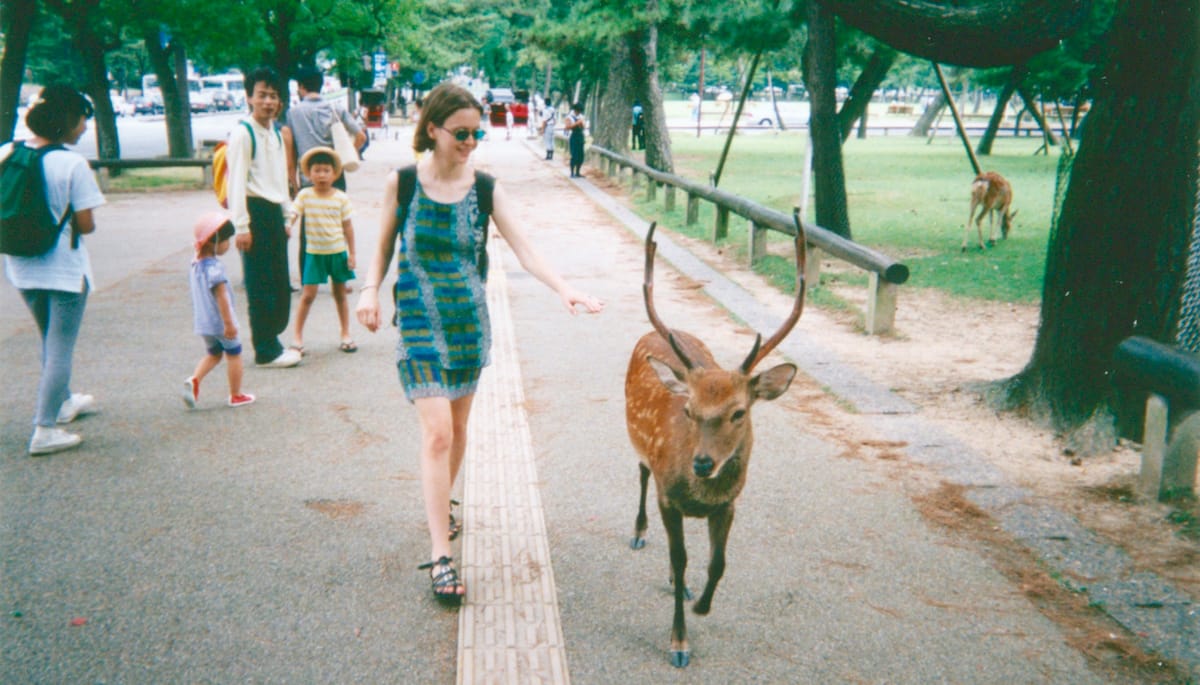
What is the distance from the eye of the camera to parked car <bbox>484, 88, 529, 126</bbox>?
5209 centimetres

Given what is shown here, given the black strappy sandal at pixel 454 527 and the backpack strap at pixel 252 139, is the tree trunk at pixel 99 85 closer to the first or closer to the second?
the backpack strap at pixel 252 139

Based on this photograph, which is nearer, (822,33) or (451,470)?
(451,470)

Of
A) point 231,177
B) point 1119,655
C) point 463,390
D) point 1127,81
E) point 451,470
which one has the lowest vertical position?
point 1119,655

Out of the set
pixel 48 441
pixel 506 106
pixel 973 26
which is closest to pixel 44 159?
pixel 48 441

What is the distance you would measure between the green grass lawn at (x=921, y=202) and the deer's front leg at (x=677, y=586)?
8.00m

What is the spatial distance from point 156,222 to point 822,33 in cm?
1045

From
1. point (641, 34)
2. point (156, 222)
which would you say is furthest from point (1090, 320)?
point (641, 34)

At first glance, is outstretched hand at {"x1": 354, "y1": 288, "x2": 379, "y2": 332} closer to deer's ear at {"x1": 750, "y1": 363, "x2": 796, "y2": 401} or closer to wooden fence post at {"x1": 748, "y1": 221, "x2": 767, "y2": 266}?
deer's ear at {"x1": 750, "y1": 363, "x2": 796, "y2": 401}

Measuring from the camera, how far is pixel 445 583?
3.96 metres

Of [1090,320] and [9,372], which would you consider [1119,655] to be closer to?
[1090,320]

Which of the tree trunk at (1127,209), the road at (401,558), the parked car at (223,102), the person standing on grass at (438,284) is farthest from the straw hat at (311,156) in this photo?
the parked car at (223,102)

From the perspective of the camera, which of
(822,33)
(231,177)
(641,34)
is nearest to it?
(231,177)

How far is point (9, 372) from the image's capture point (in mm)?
7254

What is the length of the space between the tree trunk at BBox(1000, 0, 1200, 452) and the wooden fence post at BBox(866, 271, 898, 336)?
2514 mm
